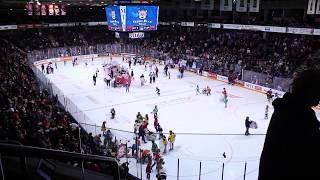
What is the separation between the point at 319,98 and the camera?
1619 mm

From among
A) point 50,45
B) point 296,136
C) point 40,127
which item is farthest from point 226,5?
point 296,136

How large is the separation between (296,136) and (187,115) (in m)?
20.4

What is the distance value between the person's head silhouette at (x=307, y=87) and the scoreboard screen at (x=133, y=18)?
26.5m

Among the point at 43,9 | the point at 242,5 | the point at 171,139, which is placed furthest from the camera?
the point at 43,9

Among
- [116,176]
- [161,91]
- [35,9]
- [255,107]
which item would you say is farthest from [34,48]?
[116,176]

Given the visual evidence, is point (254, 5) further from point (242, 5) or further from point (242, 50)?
point (242, 50)

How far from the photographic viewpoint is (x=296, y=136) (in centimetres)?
154

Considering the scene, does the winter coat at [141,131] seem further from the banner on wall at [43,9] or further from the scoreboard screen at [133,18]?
the banner on wall at [43,9]

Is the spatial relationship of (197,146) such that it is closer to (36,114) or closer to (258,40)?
(36,114)

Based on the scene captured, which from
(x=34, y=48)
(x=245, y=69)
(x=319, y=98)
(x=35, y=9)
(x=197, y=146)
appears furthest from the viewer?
(x=34, y=48)

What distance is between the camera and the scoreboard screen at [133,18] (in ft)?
90.2

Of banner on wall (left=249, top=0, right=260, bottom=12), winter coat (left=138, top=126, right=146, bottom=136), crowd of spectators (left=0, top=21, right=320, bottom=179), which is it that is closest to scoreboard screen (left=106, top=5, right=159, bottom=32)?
crowd of spectators (left=0, top=21, right=320, bottom=179)

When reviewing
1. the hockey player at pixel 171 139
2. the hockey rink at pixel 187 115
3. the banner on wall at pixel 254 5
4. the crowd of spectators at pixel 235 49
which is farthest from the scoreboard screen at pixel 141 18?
the hockey player at pixel 171 139

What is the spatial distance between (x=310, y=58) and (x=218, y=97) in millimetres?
25450
